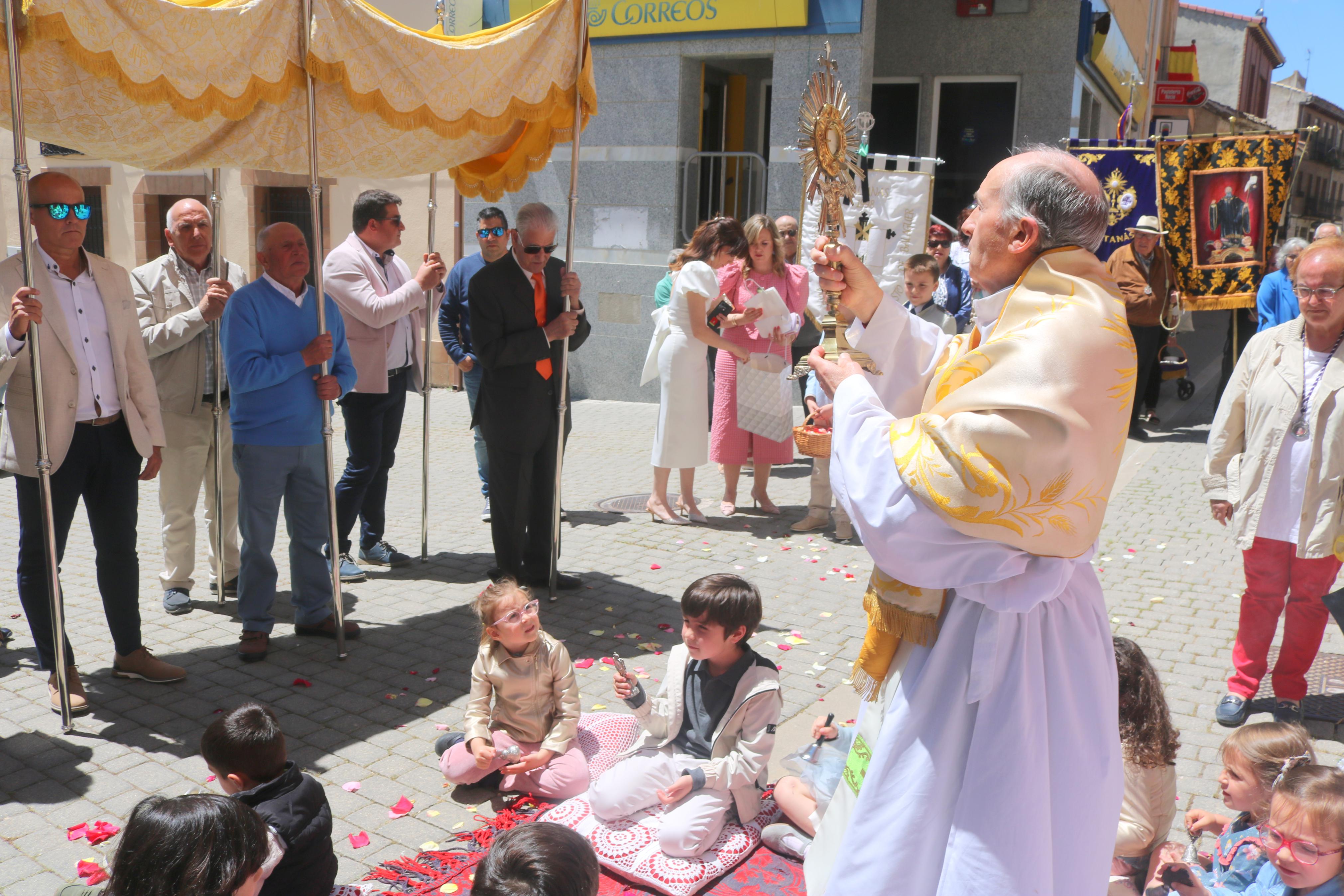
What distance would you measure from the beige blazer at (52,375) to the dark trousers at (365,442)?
1.79 m

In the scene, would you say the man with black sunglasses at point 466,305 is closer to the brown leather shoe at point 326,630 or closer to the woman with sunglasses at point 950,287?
the brown leather shoe at point 326,630

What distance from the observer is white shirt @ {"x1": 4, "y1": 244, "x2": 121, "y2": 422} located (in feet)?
14.7

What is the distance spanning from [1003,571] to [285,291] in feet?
13.5

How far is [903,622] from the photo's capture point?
2.43 m

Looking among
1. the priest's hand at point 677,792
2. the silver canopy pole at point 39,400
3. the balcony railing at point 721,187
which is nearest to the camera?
the priest's hand at point 677,792

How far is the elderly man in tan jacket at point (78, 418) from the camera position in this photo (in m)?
4.38

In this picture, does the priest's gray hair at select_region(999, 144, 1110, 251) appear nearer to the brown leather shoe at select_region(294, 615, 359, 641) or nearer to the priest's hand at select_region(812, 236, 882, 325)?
the priest's hand at select_region(812, 236, 882, 325)

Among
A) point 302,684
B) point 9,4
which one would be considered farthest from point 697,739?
point 9,4

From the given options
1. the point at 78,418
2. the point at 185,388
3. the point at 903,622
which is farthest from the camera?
the point at 185,388

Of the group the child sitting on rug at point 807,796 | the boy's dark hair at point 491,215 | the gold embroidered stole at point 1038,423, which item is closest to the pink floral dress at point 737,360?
the boy's dark hair at point 491,215

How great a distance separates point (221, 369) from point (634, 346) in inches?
314

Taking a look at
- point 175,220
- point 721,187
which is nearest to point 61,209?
point 175,220

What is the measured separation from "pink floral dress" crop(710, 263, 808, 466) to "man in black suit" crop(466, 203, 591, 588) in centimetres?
197

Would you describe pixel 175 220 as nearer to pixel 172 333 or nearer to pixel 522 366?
pixel 172 333
